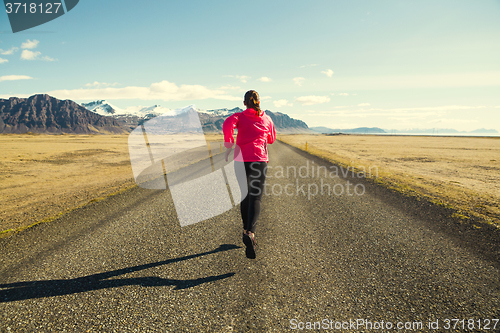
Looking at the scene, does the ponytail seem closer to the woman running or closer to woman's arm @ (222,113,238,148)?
the woman running

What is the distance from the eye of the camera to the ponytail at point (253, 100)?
3.81 m

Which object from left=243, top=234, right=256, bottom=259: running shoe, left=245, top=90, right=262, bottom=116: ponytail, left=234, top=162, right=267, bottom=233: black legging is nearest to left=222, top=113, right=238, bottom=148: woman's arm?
left=245, top=90, right=262, bottom=116: ponytail

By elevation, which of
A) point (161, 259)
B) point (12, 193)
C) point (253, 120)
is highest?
point (253, 120)

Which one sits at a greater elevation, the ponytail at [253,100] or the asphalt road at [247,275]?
the ponytail at [253,100]

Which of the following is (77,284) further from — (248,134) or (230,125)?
(248,134)

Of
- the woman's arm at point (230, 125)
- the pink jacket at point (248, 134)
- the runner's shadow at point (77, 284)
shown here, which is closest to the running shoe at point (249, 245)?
the runner's shadow at point (77, 284)

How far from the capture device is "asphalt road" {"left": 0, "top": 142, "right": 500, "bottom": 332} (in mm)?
2625

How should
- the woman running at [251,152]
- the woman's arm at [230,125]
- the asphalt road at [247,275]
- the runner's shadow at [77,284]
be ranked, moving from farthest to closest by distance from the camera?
1. the woman running at [251,152]
2. the woman's arm at [230,125]
3. the runner's shadow at [77,284]
4. the asphalt road at [247,275]

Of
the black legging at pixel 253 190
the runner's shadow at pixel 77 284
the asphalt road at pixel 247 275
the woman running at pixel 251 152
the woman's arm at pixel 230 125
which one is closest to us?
the asphalt road at pixel 247 275

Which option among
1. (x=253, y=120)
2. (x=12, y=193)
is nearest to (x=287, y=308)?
(x=253, y=120)

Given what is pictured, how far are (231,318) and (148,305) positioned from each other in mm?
1023

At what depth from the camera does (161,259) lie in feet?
13.0

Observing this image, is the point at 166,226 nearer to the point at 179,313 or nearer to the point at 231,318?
the point at 179,313

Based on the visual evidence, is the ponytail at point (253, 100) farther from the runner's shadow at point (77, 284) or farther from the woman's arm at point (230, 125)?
the runner's shadow at point (77, 284)
